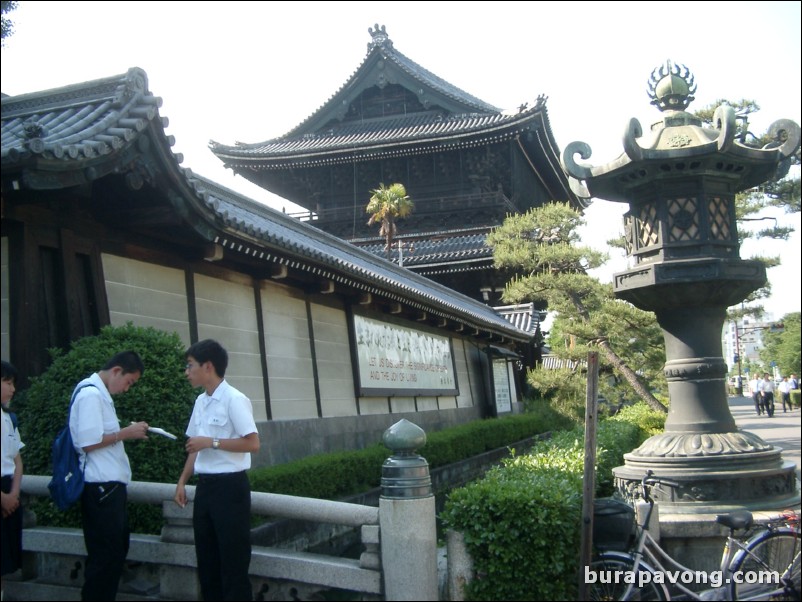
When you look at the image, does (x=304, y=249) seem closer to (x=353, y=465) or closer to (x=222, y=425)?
(x=353, y=465)

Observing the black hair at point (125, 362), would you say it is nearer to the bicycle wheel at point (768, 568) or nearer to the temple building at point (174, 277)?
the temple building at point (174, 277)

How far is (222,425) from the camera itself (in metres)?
5.08

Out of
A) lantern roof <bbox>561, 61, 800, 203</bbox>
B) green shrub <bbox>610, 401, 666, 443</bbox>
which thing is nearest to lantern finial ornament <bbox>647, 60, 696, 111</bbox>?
lantern roof <bbox>561, 61, 800, 203</bbox>

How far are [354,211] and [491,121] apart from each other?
6.44 m

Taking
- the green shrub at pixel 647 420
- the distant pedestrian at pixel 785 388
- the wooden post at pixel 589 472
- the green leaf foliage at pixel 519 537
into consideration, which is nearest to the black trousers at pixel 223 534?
the green leaf foliage at pixel 519 537

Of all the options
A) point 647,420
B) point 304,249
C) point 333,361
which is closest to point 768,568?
point 304,249

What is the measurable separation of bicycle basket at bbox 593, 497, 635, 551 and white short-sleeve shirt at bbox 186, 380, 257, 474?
2.63 metres

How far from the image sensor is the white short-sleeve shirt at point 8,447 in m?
4.99

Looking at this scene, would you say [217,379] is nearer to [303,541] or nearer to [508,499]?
Answer: [508,499]

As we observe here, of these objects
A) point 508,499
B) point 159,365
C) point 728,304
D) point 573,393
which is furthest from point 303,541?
point 573,393

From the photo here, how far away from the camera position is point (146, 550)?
5723 millimetres

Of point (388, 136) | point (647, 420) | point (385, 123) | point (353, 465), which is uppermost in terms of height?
point (385, 123)

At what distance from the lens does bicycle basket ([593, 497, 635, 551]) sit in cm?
557

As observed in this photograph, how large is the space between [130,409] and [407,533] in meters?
2.85
